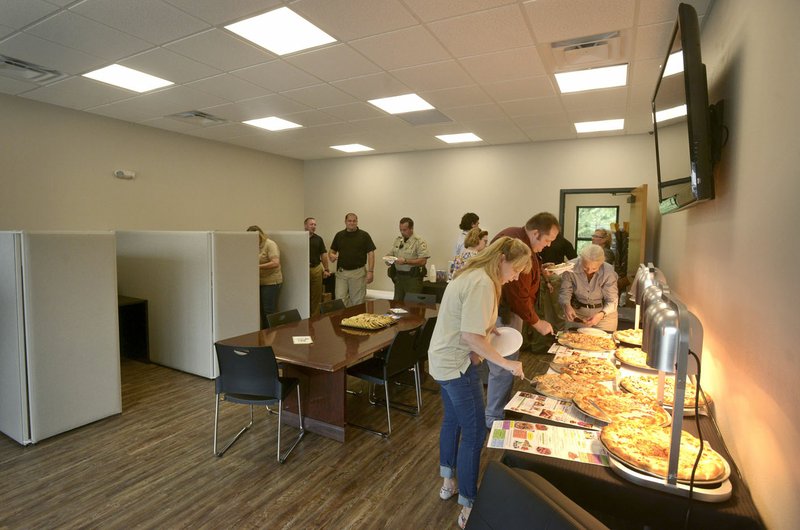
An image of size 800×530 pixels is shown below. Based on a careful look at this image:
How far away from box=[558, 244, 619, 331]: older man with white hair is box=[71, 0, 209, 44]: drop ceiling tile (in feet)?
10.6

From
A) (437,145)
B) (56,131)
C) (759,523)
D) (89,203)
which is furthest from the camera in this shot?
(437,145)

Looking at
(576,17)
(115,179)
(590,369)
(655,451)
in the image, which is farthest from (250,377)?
(115,179)

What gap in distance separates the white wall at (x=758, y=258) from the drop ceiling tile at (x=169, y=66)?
→ 3719 mm

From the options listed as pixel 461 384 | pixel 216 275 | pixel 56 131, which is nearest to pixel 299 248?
pixel 216 275

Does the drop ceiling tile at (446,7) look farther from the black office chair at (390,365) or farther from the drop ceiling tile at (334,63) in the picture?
the black office chair at (390,365)

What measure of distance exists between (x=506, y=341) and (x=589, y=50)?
2.45m

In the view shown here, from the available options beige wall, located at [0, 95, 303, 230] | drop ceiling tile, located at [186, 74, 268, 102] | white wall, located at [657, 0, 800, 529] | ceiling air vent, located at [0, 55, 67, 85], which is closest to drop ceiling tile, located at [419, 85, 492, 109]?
drop ceiling tile, located at [186, 74, 268, 102]

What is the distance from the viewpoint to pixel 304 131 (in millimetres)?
6273

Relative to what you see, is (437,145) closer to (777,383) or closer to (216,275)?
(216,275)

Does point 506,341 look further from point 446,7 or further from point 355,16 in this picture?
point 355,16

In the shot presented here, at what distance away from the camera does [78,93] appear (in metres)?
4.63

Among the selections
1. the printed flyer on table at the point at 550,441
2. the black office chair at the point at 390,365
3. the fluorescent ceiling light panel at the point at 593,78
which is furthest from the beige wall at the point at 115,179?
the printed flyer on table at the point at 550,441

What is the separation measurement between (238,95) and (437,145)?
3594 mm

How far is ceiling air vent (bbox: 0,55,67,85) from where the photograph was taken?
378 centimetres
